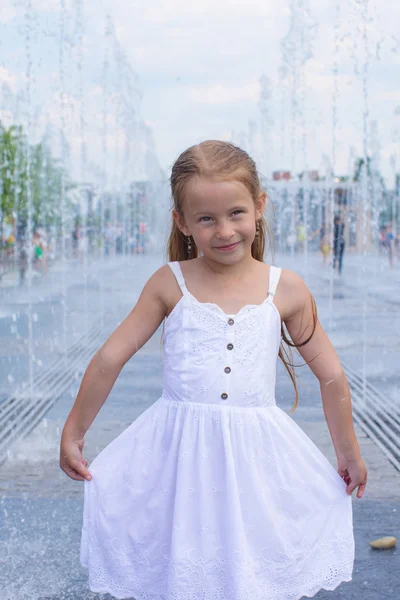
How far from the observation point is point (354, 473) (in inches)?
80.9

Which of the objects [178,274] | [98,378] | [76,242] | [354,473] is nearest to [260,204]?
[178,274]

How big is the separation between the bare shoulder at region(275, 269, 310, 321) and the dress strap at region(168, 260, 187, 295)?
226 millimetres

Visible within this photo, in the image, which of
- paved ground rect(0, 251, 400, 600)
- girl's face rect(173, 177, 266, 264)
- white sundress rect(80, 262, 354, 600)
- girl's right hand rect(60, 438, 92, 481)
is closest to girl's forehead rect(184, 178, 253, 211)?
girl's face rect(173, 177, 266, 264)

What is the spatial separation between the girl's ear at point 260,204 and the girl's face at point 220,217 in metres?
0.06

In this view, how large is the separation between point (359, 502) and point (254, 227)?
1890 mm

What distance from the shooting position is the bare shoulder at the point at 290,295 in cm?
210

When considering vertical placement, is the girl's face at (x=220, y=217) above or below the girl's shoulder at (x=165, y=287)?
above

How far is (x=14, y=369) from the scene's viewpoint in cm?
648

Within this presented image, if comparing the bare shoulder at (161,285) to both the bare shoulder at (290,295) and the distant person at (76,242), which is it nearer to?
the bare shoulder at (290,295)

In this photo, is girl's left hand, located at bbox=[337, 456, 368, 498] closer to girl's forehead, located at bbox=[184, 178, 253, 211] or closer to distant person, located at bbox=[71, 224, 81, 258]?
girl's forehead, located at bbox=[184, 178, 253, 211]

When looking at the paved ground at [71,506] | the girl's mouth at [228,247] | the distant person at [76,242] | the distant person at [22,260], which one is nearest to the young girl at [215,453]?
the girl's mouth at [228,247]

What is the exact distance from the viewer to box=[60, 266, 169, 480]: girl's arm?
2020 millimetres

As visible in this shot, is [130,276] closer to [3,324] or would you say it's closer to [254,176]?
[3,324]

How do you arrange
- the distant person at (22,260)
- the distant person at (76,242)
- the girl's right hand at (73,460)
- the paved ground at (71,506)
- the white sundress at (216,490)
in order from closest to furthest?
the white sundress at (216,490) → the girl's right hand at (73,460) → the paved ground at (71,506) → the distant person at (22,260) → the distant person at (76,242)
